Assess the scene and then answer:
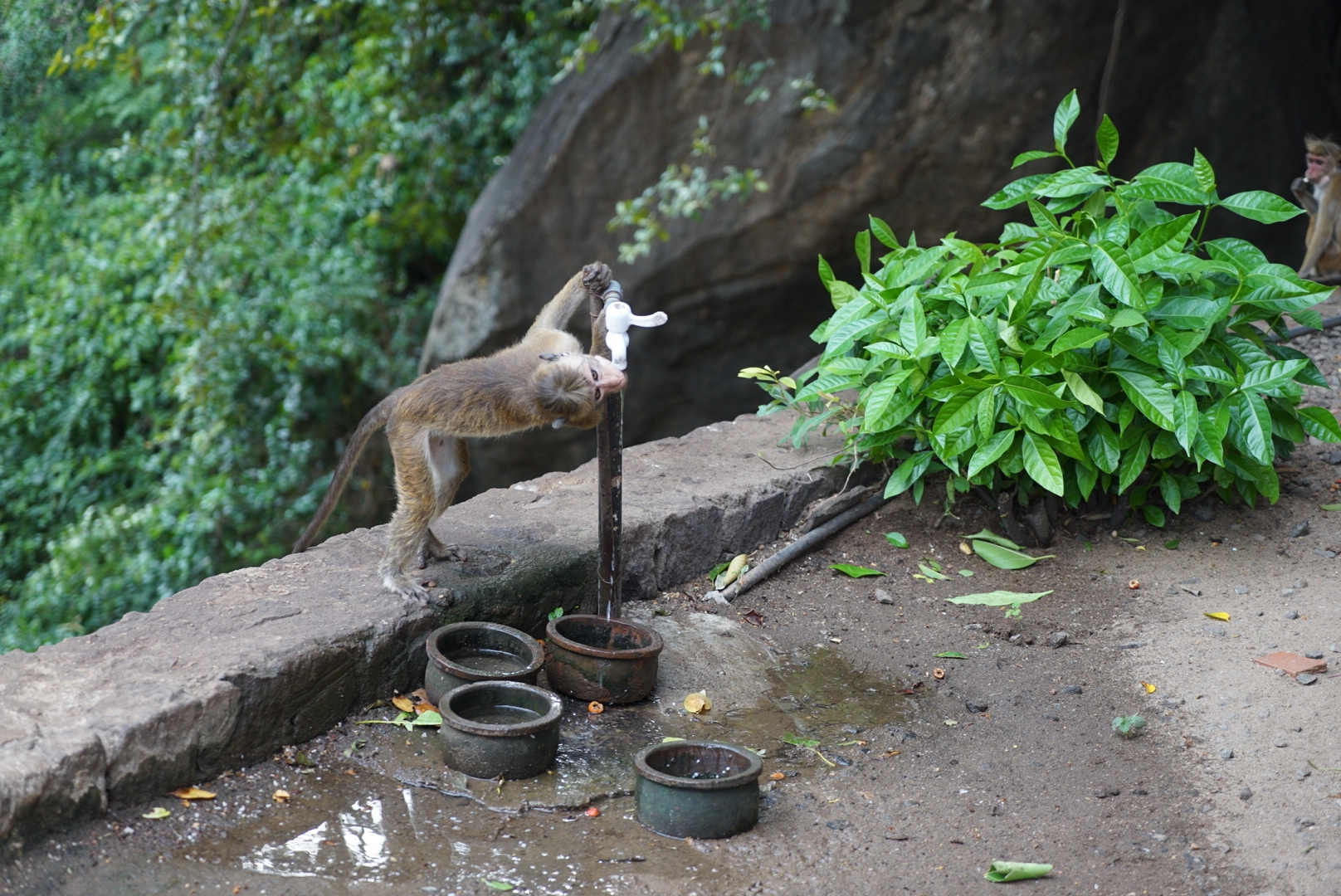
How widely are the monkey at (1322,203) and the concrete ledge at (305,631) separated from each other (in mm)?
4124

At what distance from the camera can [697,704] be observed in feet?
12.1

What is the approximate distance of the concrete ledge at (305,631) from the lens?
9.23 ft

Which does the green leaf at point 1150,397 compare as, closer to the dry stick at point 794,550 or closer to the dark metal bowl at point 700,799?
the dry stick at point 794,550

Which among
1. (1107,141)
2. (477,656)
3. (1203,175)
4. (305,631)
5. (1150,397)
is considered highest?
(1107,141)

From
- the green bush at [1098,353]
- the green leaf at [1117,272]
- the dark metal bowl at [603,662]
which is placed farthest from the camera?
the green bush at [1098,353]

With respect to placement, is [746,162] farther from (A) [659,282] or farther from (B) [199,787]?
(B) [199,787]

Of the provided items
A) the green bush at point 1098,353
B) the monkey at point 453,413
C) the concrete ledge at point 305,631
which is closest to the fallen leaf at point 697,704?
the concrete ledge at point 305,631

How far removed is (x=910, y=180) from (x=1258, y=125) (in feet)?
9.56

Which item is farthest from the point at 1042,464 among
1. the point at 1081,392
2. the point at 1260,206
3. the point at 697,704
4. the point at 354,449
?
the point at 354,449

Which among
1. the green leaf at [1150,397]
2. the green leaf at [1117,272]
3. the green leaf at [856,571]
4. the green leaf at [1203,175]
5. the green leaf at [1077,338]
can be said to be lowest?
the green leaf at [856,571]

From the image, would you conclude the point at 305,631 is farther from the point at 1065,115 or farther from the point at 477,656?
the point at 1065,115

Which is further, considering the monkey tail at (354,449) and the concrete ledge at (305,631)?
the monkey tail at (354,449)

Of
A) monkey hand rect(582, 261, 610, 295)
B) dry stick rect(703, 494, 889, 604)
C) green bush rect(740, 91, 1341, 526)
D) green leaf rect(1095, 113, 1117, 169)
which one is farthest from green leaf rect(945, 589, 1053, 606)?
monkey hand rect(582, 261, 610, 295)

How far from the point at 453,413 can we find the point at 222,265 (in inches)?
200
